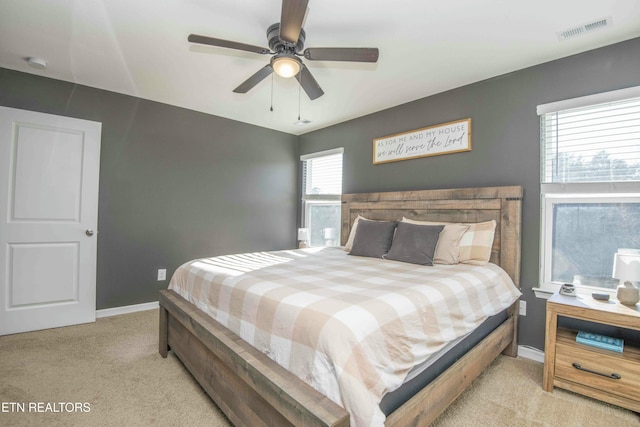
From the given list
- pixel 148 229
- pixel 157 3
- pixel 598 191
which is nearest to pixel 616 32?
pixel 598 191

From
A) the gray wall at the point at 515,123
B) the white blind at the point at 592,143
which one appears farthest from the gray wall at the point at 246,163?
the white blind at the point at 592,143

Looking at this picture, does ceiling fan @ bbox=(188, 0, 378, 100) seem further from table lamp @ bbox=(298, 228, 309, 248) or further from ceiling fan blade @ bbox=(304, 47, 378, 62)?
table lamp @ bbox=(298, 228, 309, 248)

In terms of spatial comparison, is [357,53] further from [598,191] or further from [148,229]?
[148,229]

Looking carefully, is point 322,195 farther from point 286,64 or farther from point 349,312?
point 349,312

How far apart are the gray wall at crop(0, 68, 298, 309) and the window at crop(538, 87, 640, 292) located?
345 centimetres

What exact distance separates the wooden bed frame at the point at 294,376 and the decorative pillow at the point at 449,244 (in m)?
0.25

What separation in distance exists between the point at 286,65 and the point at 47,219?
2.86m

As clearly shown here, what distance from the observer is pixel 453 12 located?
6.52ft

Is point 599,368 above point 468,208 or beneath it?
beneath

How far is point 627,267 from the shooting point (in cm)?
189

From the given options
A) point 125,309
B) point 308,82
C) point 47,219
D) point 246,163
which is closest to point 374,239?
point 308,82

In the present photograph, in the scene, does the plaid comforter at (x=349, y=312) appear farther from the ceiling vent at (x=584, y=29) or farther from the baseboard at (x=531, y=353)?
the ceiling vent at (x=584, y=29)

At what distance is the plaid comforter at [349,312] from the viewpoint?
114 centimetres

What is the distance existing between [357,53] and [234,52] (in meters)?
1.11
